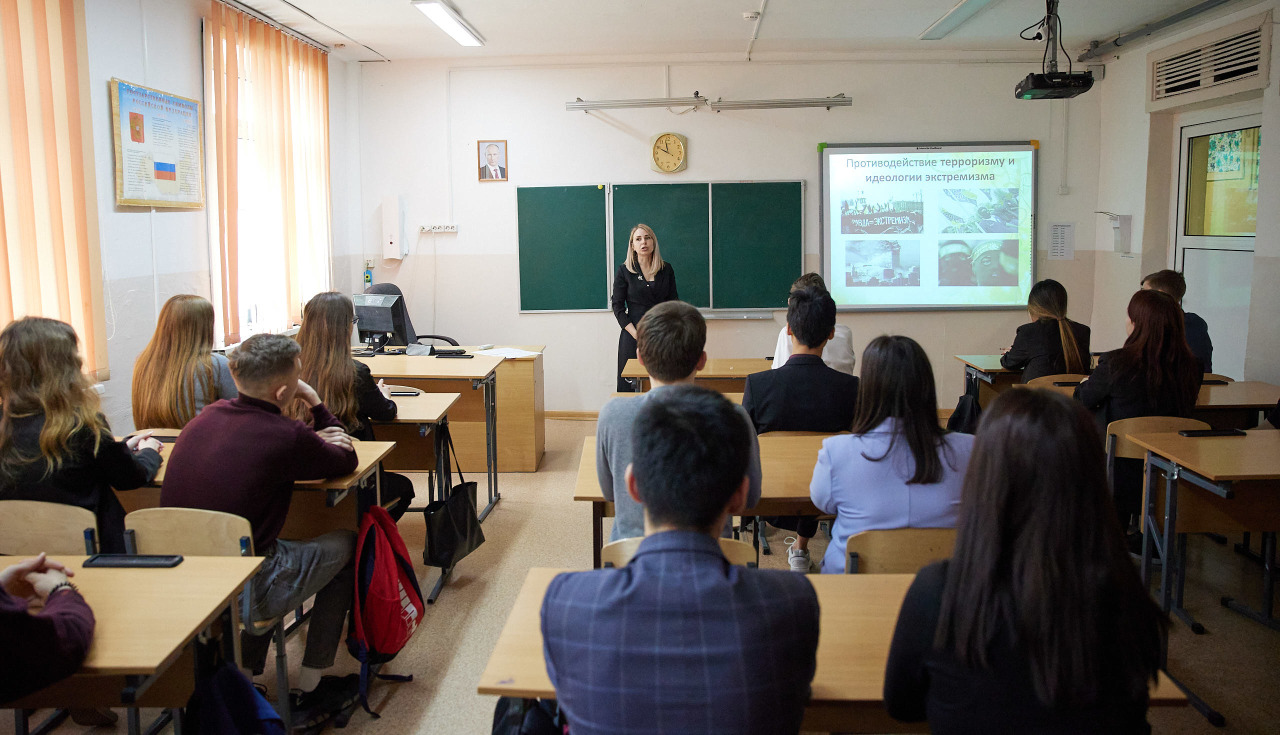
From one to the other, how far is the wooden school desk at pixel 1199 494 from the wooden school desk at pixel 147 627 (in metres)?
2.78

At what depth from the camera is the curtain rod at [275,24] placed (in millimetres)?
5077

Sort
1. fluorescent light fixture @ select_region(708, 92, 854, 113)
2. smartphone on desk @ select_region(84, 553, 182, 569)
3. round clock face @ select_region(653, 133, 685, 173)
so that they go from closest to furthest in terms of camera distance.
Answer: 1. smartphone on desk @ select_region(84, 553, 182, 569)
2. fluorescent light fixture @ select_region(708, 92, 854, 113)
3. round clock face @ select_region(653, 133, 685, 173)

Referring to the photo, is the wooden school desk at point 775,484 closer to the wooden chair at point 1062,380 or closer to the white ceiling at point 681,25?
the wooden chair at point 1062,380

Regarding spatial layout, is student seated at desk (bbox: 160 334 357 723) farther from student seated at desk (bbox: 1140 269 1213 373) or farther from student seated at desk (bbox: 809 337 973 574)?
student seated at desk (bbox: 1140 269 1213 373)

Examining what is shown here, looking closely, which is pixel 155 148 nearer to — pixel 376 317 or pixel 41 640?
pixel 376 317

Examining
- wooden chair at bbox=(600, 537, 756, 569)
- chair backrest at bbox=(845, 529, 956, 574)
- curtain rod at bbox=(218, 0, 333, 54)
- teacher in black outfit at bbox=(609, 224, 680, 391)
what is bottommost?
chair backrest at bbox=(845, 529, 956, 574)

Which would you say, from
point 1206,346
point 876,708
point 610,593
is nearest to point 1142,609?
point 876,708

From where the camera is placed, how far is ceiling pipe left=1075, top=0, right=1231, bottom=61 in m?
5.17

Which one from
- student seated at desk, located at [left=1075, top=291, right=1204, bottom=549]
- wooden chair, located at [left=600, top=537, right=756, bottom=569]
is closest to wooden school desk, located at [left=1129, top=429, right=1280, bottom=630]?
student seated at desk, located at [left=1075, top=291, right=1204, bottom=549]

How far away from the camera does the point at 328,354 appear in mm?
3309

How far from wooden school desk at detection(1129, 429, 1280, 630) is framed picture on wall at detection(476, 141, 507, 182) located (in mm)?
5012

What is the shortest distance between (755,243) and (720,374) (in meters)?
2.44

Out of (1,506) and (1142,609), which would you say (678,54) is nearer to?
(1,506)

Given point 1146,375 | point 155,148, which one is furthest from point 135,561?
point 1146,375
